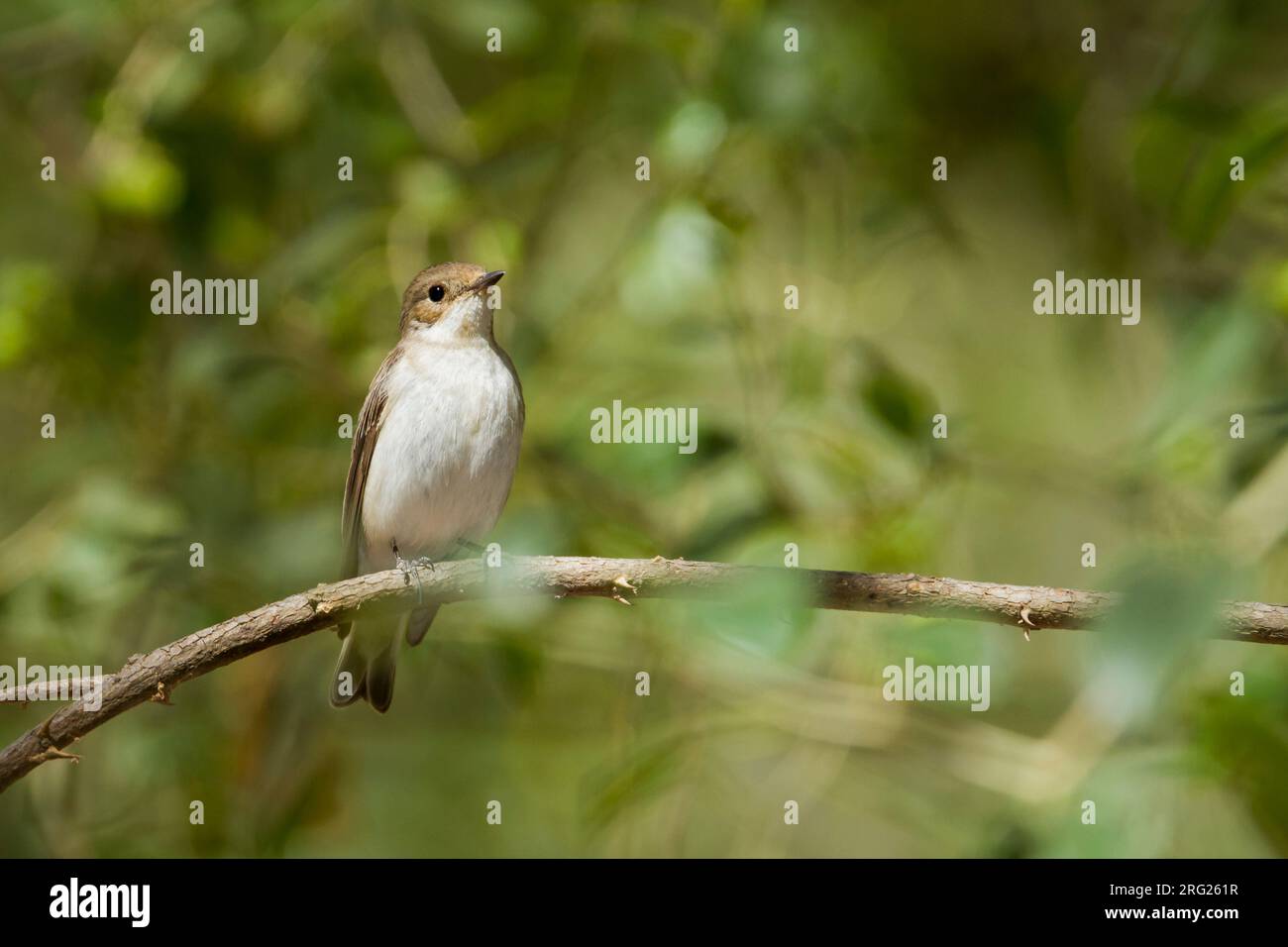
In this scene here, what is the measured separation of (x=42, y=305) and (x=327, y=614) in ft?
8.82

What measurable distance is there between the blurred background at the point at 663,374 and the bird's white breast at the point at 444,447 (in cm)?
21

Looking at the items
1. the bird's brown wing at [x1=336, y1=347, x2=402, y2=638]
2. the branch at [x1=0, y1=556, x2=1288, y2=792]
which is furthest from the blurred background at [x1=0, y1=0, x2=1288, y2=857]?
the branch at [x1=0, y1=556, x2=1288, y2=792]

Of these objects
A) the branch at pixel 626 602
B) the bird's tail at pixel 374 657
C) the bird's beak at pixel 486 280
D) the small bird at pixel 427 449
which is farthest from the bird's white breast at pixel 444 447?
the branch at pixel 626 602

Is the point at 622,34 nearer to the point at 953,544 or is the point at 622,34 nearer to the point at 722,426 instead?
the point at 722,426

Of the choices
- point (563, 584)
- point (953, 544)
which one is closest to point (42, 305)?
point (563, 584)

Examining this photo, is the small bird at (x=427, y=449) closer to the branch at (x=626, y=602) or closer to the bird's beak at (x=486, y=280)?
the bird's beak at (x=486, y=280)

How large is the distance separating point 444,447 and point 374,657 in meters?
1.05

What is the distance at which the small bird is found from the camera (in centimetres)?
485

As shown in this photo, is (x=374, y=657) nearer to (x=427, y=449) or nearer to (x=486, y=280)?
(x=427, y=449)

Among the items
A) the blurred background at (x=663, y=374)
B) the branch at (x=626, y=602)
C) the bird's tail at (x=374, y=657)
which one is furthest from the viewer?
the bird's tail at (x=374, y=657)

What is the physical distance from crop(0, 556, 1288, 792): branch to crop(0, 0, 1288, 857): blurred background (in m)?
0.50

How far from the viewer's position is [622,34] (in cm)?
523

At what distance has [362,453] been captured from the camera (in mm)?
5238

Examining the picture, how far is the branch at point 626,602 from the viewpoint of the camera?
3.02 m
